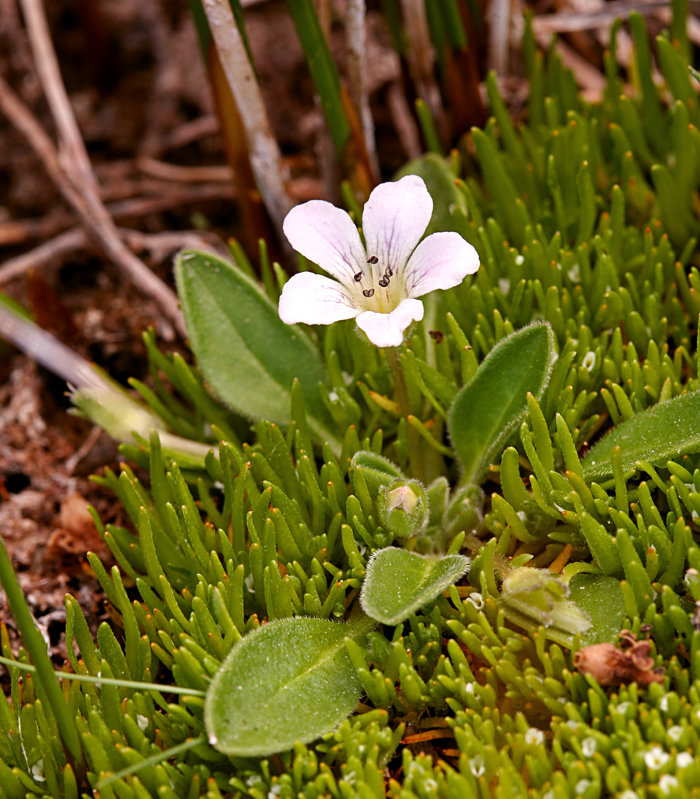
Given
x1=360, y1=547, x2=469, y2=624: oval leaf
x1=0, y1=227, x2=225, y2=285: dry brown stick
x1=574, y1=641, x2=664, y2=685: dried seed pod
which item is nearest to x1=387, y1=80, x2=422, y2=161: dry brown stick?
x1=0, y1=227, x2=225, y2=285: dry brown stick

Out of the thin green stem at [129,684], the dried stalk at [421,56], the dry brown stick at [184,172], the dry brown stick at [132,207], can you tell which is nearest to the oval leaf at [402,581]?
the thin green stem at [129,684]

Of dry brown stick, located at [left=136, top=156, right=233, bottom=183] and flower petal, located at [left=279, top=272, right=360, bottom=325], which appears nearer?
flower petal, located at [left=279, top=272, right=360, bottom=325]

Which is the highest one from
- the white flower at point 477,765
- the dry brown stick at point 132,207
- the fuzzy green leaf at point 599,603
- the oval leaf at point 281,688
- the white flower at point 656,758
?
the dry brown stick at point 132,207

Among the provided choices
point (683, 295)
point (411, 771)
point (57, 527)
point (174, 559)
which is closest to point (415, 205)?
point (683, 295)

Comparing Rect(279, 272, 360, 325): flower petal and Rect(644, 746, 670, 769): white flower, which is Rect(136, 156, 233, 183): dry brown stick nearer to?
Rect(279, 272, 360, 325): flower petal

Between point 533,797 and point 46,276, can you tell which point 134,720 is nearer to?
point 533,797

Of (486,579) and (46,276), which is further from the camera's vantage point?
(46,276)

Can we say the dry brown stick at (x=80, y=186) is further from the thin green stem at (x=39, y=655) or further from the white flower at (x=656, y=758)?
the white flower at (x=656, y=758)
